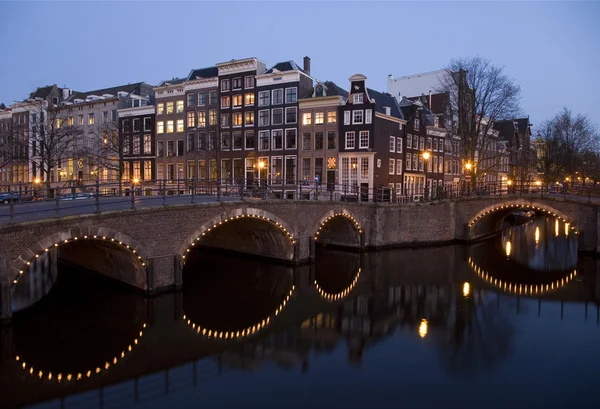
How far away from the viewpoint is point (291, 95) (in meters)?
44.8

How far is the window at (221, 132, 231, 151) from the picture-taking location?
161 ft

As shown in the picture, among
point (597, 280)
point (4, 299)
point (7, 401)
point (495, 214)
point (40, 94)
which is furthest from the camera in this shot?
point (40, 94)

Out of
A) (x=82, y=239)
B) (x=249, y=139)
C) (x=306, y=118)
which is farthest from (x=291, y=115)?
(x=82, y=239)

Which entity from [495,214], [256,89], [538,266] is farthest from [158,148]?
[538,266]

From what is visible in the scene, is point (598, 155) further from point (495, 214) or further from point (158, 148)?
point (158, 148)

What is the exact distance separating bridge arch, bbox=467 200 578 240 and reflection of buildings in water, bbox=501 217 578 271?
1.58 meters

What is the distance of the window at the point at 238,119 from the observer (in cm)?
4796

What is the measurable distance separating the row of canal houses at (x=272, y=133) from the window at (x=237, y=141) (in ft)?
0.36

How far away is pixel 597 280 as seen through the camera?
23344mm

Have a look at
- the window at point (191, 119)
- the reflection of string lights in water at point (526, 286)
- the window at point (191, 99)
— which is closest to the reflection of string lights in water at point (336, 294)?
the reflection of string lights in water at point (526, 286)

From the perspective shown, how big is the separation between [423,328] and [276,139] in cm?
3242

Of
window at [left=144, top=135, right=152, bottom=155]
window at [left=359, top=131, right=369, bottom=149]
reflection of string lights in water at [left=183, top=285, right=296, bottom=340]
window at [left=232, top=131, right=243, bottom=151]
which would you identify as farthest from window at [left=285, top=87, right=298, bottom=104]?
reflection of string lights in water at [left=183, top=285, right=296, bottom=340]

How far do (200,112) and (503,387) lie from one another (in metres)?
43.8

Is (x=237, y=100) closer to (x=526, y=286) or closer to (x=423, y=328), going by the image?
(x=526, y=286)
